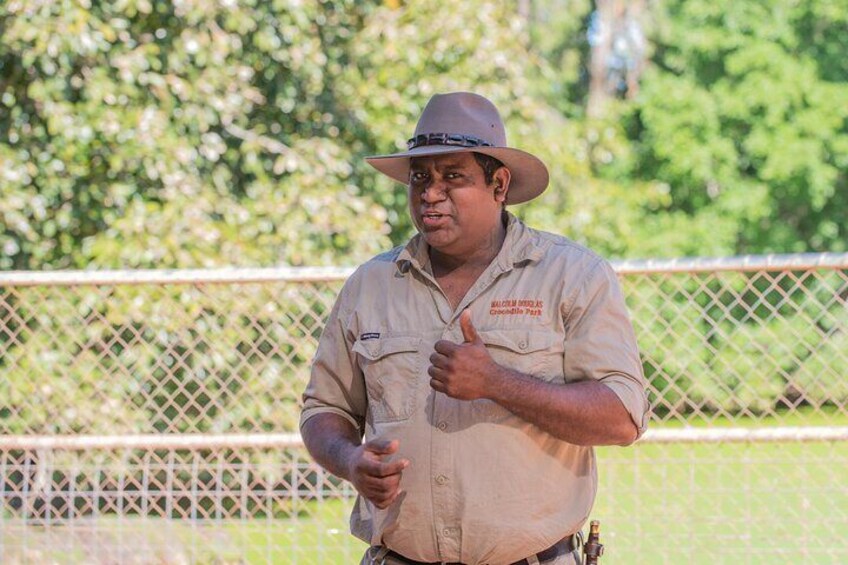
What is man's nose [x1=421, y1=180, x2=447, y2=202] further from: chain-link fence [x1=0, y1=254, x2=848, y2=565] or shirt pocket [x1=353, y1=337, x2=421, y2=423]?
chain-link fence [x1=0, y1=254, x2=848, y2=565]

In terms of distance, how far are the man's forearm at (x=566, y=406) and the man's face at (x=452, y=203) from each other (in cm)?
39

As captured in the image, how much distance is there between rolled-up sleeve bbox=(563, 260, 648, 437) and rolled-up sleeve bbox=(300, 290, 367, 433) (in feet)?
1.70

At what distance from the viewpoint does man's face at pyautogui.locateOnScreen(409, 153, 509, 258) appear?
290 cm

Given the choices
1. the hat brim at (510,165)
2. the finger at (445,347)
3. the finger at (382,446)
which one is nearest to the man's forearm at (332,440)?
the finger at (382,446)

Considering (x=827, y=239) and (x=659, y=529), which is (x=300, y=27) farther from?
(x=827, y=239)

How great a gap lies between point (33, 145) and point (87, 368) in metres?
1.90

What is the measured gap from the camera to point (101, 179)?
27.3 ft

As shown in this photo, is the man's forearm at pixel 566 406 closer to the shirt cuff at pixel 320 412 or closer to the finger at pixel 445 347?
the finger at pixel 445 347

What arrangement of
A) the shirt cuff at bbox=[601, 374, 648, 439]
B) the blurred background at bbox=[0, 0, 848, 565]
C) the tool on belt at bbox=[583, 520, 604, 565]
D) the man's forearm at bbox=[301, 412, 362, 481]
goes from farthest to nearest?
the blurred background at bbox=[0, 0, 848, 565] < the tool on belt at bbox=[583, 520, 604, 565] < the man's forearm at bbox=[301, 412, 362, 481] < the shirt cuff at bbox=[601, 374, 648, 439]

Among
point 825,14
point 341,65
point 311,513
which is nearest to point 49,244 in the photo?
point 341,65

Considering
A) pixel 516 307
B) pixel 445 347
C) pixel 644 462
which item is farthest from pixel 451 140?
pixel 644 462

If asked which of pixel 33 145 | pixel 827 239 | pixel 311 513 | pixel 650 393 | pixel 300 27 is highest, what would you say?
pixel 300 27

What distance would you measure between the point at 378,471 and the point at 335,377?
484 millimetres

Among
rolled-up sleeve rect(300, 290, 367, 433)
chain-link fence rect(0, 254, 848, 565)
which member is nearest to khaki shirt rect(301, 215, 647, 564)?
rolled-up sleeve rect(300, 290, 367, 433)
